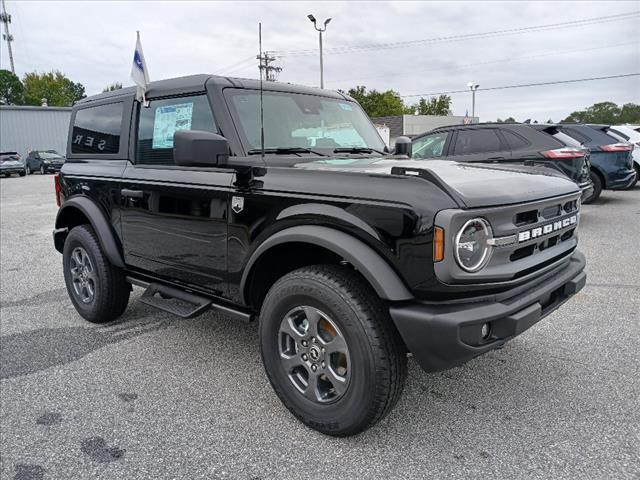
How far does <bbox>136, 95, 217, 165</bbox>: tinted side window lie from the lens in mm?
3293

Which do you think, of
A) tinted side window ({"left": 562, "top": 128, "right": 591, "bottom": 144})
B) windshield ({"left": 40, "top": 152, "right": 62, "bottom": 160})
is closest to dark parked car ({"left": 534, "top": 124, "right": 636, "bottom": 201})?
tinted side window ({"left": 562, "top": 128, "right": 591, "bottom": 144})

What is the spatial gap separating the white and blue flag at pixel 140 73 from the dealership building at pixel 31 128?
37985 millimetres

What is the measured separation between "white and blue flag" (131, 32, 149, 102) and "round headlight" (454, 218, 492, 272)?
2.71m

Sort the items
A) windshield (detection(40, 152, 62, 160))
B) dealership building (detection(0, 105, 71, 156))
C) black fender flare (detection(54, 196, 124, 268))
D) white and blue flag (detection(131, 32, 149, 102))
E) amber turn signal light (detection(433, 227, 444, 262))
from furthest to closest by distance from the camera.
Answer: dealership building (detection(0, 105, 71, 156)) < windshield (detection(40, 152, 62, 160)) < black fender flare (detection(54, 196, 124, 268)) < white and blue flag (detection(131, 32, 149, 102)) < amber turn signal light (detection(433, 227, 444, 262))

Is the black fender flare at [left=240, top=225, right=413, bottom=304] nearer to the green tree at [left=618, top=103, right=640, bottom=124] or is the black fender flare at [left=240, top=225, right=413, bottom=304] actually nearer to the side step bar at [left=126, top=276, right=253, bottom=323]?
the side step bar at [left=126, top=276, right=253, bottom=323]

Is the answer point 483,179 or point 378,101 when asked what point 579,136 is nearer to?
point 483,179

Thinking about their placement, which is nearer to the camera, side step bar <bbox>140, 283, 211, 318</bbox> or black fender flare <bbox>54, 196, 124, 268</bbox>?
side step bar <bbox>140, 283, 211, 318</bbox>

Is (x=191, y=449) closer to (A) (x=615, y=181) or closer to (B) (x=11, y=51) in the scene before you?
(A) (x=615, y=181)

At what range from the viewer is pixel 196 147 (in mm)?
2652

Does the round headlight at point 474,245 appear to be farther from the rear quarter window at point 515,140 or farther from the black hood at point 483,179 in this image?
the rear quarter window at point 515,140

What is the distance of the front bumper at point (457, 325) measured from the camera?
6.91 feet

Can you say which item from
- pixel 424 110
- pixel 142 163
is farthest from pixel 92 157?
pixel 424 110

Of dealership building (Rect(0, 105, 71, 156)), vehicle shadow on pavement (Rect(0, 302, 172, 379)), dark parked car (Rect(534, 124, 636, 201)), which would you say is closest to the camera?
vehicle shadow on pavement (Rect(0, 302, 172, 379))

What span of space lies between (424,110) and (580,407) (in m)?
82.0
